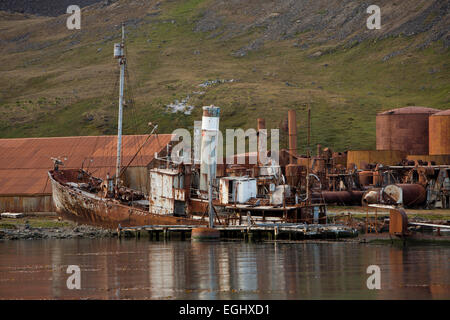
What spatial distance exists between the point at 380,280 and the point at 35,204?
41348 millimetres

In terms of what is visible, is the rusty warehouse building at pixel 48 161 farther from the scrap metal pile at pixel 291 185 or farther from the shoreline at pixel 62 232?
the scrap metal pile at pixel 291 185

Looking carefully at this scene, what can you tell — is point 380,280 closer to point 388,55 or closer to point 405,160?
point 405,160

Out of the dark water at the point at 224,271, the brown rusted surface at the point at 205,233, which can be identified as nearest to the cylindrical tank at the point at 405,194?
the dark water at the point at 224,271

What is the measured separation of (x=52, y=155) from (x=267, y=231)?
29.2 m

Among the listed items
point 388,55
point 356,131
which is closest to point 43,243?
point 356,131

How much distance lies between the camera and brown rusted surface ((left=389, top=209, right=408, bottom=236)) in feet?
153

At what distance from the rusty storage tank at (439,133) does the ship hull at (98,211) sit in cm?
3746

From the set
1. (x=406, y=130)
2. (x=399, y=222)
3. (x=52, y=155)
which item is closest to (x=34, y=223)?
(x=52, y=155)

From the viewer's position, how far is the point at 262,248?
4691 cm

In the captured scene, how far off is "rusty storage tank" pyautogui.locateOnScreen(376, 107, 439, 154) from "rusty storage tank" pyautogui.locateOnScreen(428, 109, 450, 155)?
500 centimetres

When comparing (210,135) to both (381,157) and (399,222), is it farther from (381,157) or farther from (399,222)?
(381,157)

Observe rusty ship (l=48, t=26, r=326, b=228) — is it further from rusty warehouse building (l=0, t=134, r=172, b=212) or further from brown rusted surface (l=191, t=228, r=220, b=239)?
rusty warehouse building (l=0, t=134, r=172, b=212)
